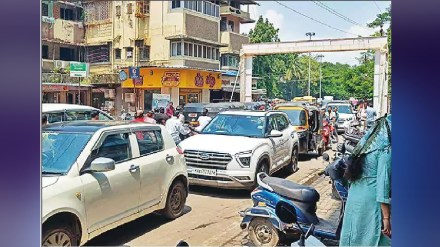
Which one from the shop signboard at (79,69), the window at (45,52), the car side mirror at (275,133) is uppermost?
the window at (45,52)

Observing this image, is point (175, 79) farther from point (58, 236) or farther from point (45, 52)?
point (58, 236)

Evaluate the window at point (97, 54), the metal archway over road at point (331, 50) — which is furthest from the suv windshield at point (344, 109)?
the window at point (97, 54)

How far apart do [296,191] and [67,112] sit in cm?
211

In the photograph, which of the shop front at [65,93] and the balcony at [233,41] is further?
the balcony at [233,41]

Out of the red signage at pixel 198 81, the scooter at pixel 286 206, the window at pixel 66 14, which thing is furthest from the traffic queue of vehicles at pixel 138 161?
the scooter at pixel 286 206

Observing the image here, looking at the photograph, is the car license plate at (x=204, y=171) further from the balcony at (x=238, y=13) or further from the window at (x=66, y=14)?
the window at (x=66, y=14)

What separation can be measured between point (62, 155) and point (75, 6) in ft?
4.92

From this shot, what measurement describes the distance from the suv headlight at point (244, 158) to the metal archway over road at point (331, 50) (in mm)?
736

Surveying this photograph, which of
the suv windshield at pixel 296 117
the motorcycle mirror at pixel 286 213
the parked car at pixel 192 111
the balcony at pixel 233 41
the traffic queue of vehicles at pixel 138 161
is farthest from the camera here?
the suv windshield at pixel 296 117

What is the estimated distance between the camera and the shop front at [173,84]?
428 centimetres

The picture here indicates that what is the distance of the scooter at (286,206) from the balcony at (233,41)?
1395mm

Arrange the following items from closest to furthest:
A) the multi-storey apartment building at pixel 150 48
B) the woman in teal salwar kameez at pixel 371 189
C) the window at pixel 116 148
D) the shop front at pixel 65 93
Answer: the woman in teal salwar kameez at pixel 371 189 < the shop front at pixel 65 93 < the window at pixel 116 148 < the multi-storey apartment building at pixel 150 48

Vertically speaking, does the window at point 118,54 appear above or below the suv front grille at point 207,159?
above

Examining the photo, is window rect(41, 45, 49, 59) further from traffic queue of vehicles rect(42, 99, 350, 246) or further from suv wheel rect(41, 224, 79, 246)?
suv wheel rect(41, 224, 79, 246)
